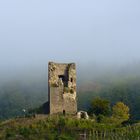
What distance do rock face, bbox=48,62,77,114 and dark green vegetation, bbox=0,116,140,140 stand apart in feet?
7.38

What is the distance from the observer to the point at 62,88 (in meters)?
65.2

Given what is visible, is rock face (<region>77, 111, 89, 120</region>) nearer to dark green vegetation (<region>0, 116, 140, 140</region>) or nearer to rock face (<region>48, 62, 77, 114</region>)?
rock face (<region>48, 62, 77, 114</region>)

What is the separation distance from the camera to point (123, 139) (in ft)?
192

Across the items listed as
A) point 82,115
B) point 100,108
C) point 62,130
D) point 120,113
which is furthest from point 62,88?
point 120,113

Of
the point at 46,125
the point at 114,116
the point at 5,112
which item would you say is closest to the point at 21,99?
the point at 5,112

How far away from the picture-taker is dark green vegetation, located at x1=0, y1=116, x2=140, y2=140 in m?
58.9

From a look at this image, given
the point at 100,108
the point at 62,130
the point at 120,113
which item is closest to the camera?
the point at 62,130

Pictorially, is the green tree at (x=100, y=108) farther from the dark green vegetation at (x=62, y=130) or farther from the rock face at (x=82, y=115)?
the dark green vegetation at (x=62, y=130)

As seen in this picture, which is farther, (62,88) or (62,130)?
(62,88)

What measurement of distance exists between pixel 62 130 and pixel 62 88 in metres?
6.00

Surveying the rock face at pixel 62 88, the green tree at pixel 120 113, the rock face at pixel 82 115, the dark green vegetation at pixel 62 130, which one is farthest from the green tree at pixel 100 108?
the dark green vegetation at pixel 62 130

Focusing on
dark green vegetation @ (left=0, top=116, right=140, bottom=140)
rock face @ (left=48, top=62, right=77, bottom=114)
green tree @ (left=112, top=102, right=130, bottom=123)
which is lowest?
dark green vegetation @ (left=0, top=116, right=140, bottom=140)

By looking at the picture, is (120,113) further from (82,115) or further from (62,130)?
(62,130)

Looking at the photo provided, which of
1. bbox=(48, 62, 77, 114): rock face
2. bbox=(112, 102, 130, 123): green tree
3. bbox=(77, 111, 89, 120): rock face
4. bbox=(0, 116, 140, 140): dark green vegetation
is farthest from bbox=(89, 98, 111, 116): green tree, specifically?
bbox=(0, 116, 140, 140): dark green vegetation
